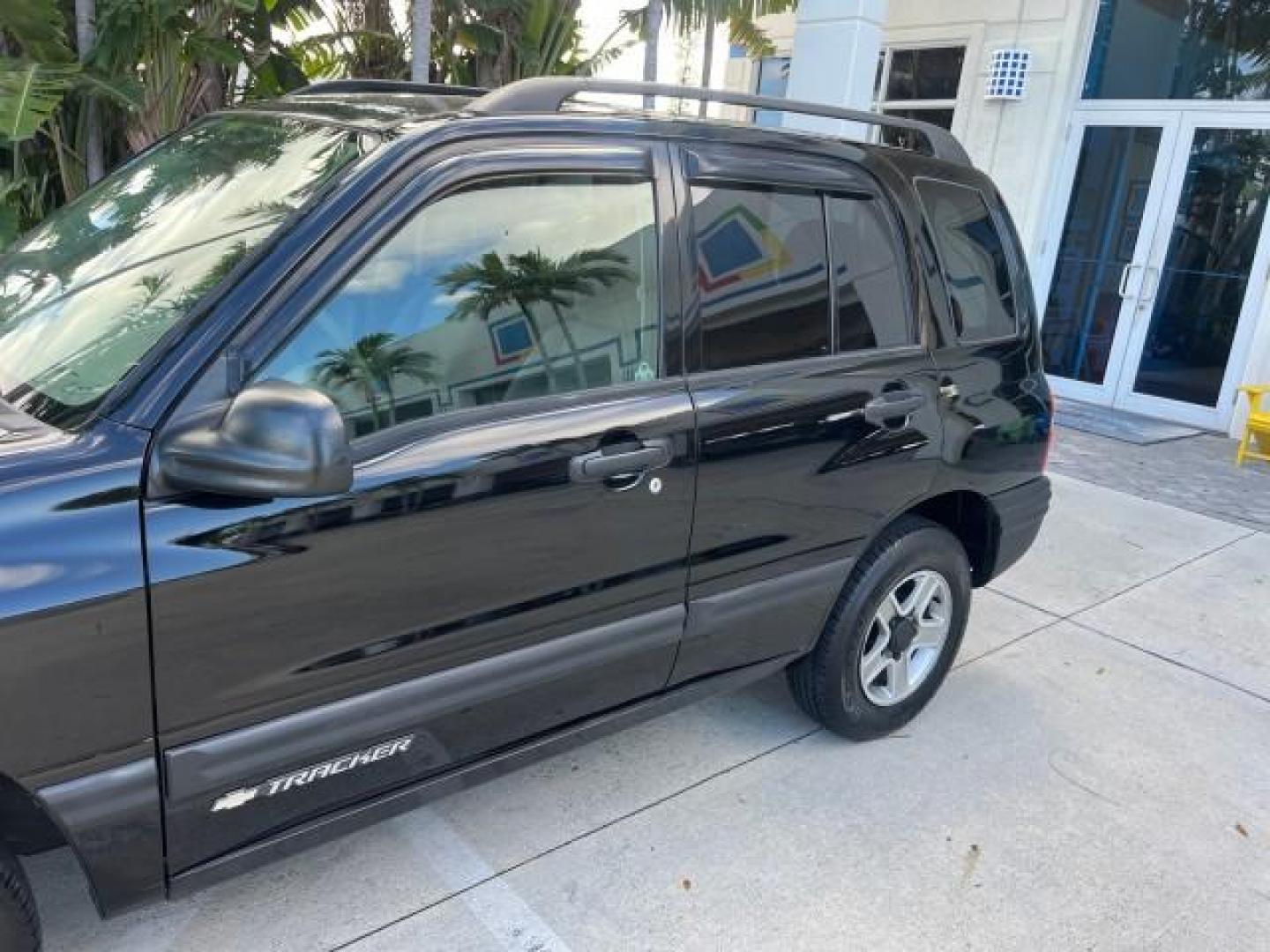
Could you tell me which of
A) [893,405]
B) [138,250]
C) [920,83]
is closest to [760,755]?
[893,405]

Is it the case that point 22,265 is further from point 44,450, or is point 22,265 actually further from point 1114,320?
point 1114,320

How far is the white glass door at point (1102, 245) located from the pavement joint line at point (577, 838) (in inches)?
279

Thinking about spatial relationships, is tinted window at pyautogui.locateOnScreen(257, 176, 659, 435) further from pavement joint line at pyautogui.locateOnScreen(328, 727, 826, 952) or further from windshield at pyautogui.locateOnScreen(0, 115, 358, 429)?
pavement joint line at pyautogui.locateOnScreen(328, 727, 826, 952)

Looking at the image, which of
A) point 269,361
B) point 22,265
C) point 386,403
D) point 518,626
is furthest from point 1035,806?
point 22,265

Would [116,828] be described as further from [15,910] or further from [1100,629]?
[1100,629]

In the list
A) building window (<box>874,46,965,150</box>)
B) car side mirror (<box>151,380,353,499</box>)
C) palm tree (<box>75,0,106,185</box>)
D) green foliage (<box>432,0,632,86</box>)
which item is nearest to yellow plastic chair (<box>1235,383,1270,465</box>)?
building window (<box>874,46,965,150</box>)

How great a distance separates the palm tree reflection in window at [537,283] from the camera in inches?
85.7

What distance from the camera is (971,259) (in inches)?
131

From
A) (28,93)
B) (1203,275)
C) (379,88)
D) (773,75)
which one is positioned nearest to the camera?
(379,88)

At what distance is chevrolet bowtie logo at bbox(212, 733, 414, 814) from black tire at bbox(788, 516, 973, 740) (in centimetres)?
A: 145

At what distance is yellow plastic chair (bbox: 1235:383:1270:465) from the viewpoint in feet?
23.8

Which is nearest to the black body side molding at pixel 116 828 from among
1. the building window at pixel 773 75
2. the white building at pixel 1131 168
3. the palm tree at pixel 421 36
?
the palm tree at pixel 421 36

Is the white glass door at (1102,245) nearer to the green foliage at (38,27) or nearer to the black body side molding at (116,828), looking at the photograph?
the green foliage at (38,27)

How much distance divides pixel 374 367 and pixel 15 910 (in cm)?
118
